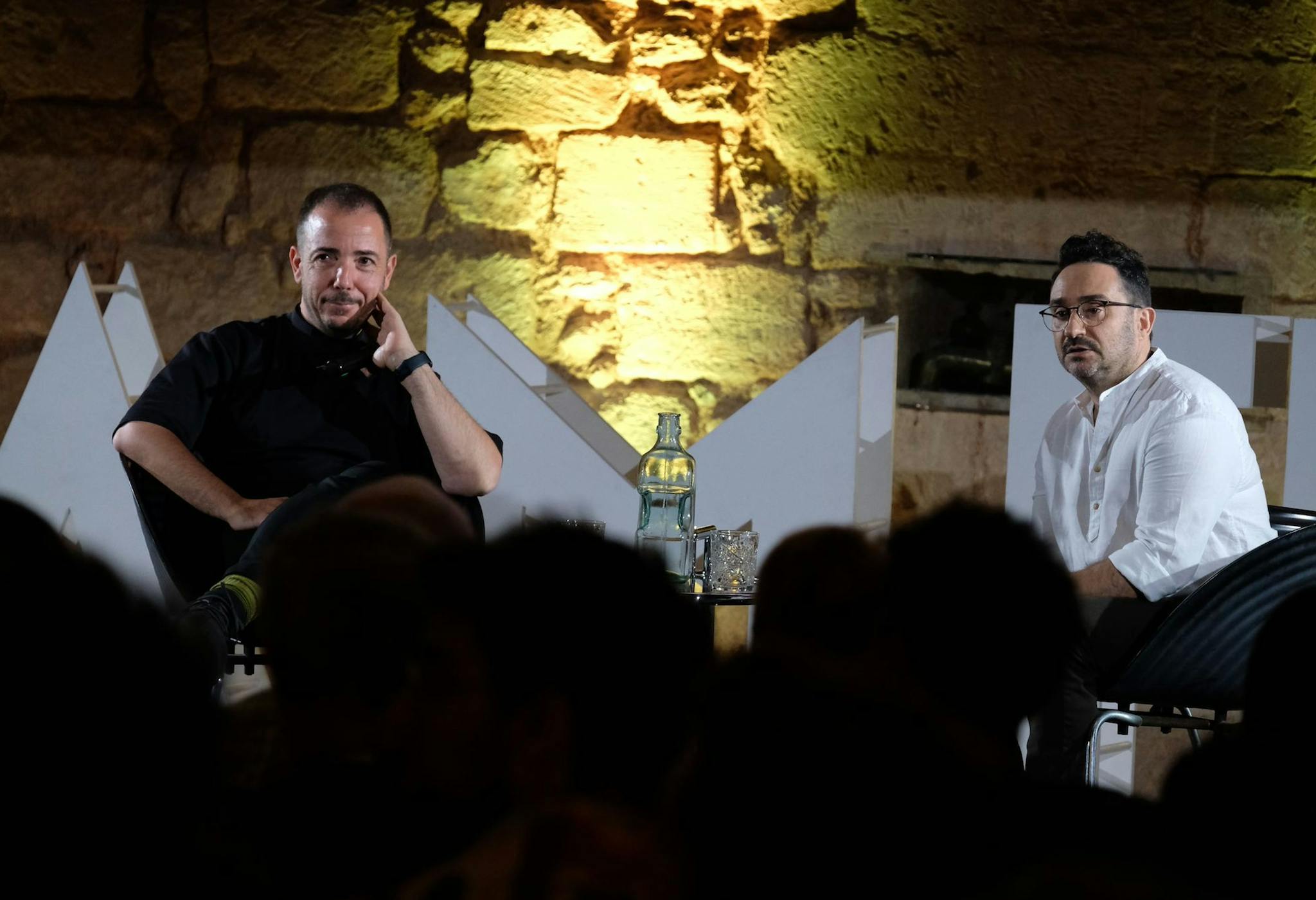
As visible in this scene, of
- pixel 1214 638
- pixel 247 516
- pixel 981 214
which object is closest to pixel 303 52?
pixel 247 516

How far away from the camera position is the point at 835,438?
125 inches

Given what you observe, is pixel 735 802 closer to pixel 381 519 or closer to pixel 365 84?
pixel 381 519

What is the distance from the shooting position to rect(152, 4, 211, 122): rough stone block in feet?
11.0

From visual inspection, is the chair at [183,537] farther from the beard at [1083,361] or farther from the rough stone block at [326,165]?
the beard at [1083,361]

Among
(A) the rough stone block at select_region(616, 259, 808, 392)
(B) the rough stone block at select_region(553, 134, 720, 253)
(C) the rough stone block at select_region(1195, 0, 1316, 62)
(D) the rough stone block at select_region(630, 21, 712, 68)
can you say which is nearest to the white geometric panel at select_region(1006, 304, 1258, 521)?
(A) the rough stone block at select_region(616, 259, 808, 392)

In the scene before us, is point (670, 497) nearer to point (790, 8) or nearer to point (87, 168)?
point (790, 8)

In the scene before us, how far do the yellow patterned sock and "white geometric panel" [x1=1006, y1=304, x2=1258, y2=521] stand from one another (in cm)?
187

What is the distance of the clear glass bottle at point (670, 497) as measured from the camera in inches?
99.9

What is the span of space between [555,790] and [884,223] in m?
2.76

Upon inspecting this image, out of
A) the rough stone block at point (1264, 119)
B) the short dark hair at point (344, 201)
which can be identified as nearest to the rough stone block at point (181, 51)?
the short dark hair at point (344, 201)

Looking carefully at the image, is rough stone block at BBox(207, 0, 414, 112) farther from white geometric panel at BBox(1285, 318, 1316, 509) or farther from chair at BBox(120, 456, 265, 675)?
white geometric panel at BBox(1285, 318, 1316, 509)

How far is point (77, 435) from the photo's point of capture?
3.12 meters

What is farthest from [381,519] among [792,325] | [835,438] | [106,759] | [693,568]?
[792,325]

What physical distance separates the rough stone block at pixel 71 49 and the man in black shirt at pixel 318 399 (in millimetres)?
934
